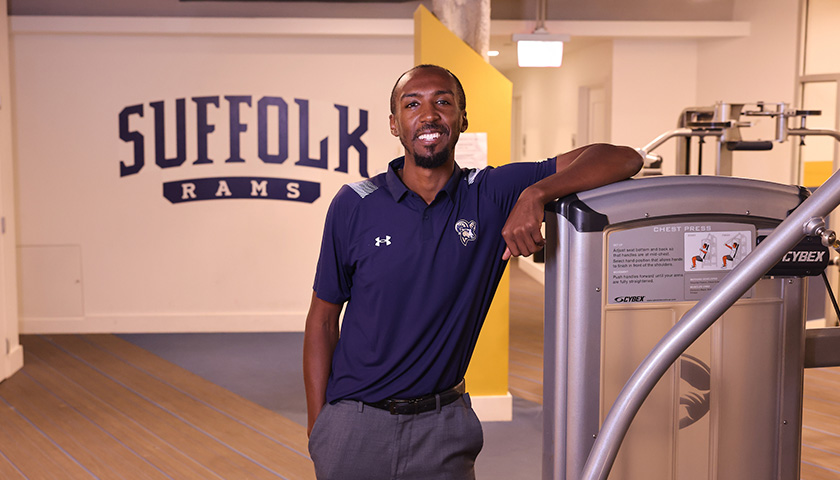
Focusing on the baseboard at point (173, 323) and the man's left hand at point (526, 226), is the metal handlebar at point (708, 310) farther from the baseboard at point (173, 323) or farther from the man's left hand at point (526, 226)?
the baseboard at point (173, 323)

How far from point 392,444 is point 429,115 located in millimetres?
766

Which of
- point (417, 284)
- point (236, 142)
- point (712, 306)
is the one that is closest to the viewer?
point (712, 306)

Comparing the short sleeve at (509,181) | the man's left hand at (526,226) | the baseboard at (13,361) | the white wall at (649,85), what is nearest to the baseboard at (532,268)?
the white wall at (649,85)

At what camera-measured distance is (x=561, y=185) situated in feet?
5.81

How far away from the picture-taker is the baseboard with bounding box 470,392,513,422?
450cm

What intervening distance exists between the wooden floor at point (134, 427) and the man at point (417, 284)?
2057 millimetres

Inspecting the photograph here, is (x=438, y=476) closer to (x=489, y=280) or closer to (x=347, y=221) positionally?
(x=489, y=280)

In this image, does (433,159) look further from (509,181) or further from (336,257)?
(336,257)

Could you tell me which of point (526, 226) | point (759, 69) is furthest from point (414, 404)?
point (759, 69)

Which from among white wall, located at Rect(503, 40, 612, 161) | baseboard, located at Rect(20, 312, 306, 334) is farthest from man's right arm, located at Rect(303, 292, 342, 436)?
white wall, located at Rect(503, 40, 612, 161)

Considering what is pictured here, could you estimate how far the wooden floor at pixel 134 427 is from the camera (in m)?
3.94

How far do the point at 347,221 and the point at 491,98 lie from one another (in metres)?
2.61

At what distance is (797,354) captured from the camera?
Result: 1.86 meters

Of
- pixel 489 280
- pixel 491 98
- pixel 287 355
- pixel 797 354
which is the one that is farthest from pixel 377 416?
pixel 287 355
